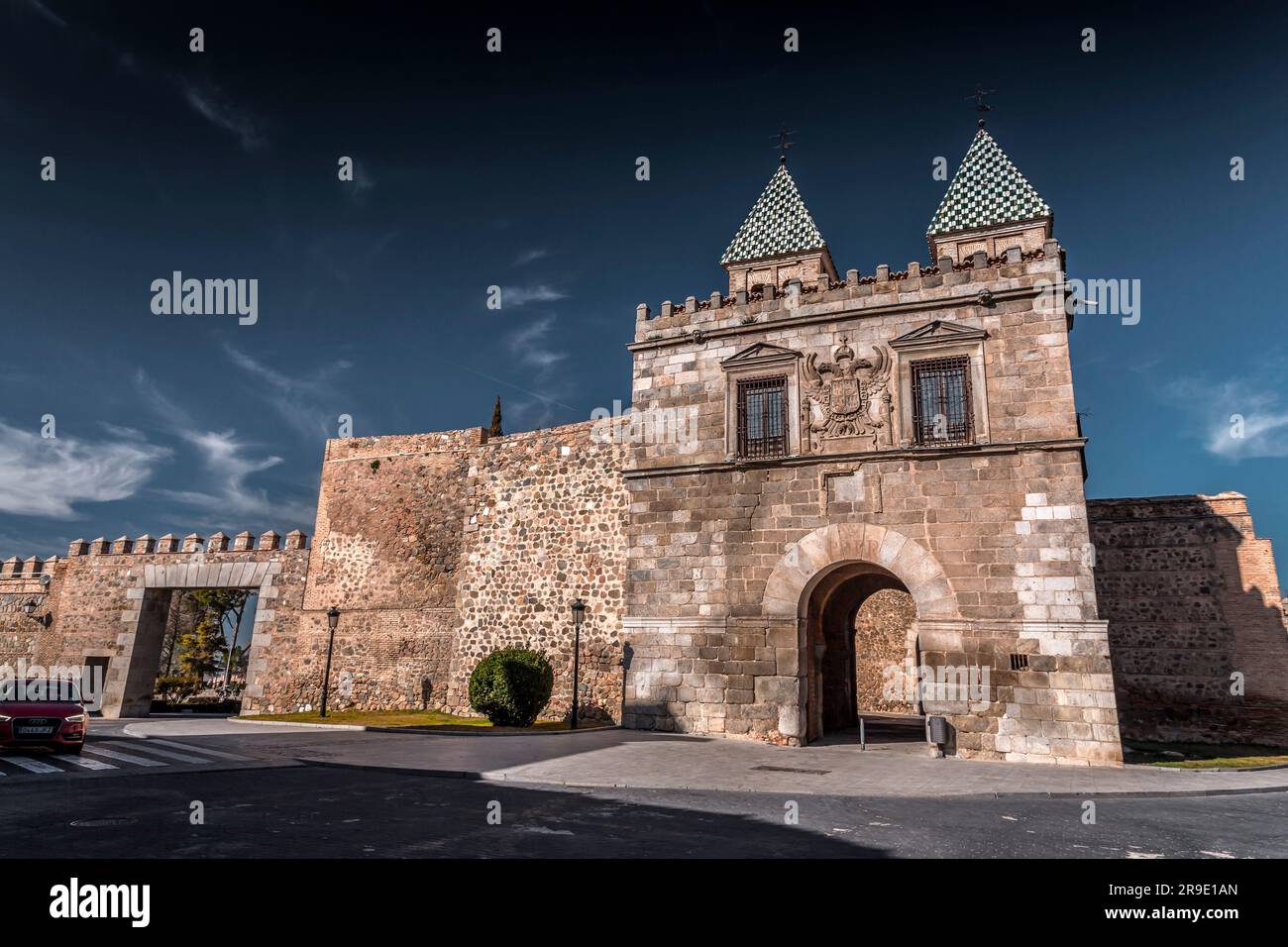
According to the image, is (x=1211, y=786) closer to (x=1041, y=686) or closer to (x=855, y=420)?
(x=1041, y=686)

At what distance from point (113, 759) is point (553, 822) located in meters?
8.72

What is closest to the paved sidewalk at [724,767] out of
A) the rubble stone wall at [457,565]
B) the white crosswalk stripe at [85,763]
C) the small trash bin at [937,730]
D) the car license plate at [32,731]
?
the small trash bin at [937,730]

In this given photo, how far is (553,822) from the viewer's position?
275 inches

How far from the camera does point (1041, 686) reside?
13.6m

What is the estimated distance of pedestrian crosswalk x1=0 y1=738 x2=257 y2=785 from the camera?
9.95 metres

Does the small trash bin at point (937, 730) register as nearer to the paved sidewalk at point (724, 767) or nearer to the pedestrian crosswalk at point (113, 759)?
the paved sidewalk at point (724, 767)

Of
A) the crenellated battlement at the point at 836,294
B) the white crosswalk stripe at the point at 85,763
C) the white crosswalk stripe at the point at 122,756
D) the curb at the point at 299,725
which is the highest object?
the crenellated battlement at the point at 836,294

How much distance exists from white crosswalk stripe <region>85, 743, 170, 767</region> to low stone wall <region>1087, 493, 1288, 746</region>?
890 inches

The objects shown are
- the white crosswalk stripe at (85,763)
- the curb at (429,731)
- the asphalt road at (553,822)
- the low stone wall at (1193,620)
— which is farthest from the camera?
the low stone wall at (1193,620)

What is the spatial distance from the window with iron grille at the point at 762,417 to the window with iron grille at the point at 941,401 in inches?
113

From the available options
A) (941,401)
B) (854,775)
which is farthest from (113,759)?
(941,401)

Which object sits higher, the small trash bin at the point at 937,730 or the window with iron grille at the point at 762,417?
the window with iron grille at the point at 762,417

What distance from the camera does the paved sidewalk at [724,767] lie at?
9.99m
